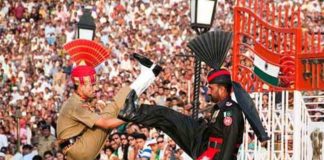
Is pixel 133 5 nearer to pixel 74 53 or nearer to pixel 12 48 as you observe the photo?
pixel 12 48

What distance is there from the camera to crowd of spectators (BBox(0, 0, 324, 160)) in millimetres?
25094

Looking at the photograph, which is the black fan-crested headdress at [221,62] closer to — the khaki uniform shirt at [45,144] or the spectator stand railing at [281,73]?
the spectator stand railing at [281,73]

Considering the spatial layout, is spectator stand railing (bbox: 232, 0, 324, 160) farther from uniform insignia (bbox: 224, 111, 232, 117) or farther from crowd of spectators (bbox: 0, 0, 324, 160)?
uniform insignia (bbox: 224, 111, 232, 117)

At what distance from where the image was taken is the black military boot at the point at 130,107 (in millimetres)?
12203

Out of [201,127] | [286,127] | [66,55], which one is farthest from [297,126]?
[66,55]

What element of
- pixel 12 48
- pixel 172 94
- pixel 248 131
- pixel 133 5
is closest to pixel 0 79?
pixel 12 48

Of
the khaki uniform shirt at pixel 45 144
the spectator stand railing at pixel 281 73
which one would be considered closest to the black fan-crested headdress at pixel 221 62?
the spectator stand railing at pixel 281 73

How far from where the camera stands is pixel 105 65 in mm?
31047

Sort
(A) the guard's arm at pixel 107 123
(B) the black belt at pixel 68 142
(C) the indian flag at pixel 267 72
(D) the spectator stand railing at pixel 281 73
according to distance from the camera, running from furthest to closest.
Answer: (C) the indian flag at pixel 267 72
(D) the spectator stand railing at pixel 281 73
(B) the black belt at pixel 68 142
(A) the guard's arm at pixel 107 123

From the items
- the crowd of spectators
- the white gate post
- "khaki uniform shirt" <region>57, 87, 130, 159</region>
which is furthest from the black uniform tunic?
the crowd of spectators

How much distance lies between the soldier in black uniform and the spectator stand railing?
391cm

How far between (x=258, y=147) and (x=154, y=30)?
17.7m

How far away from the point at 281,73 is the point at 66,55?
16.6 metres

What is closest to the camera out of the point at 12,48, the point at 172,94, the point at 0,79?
the point at 172,94
